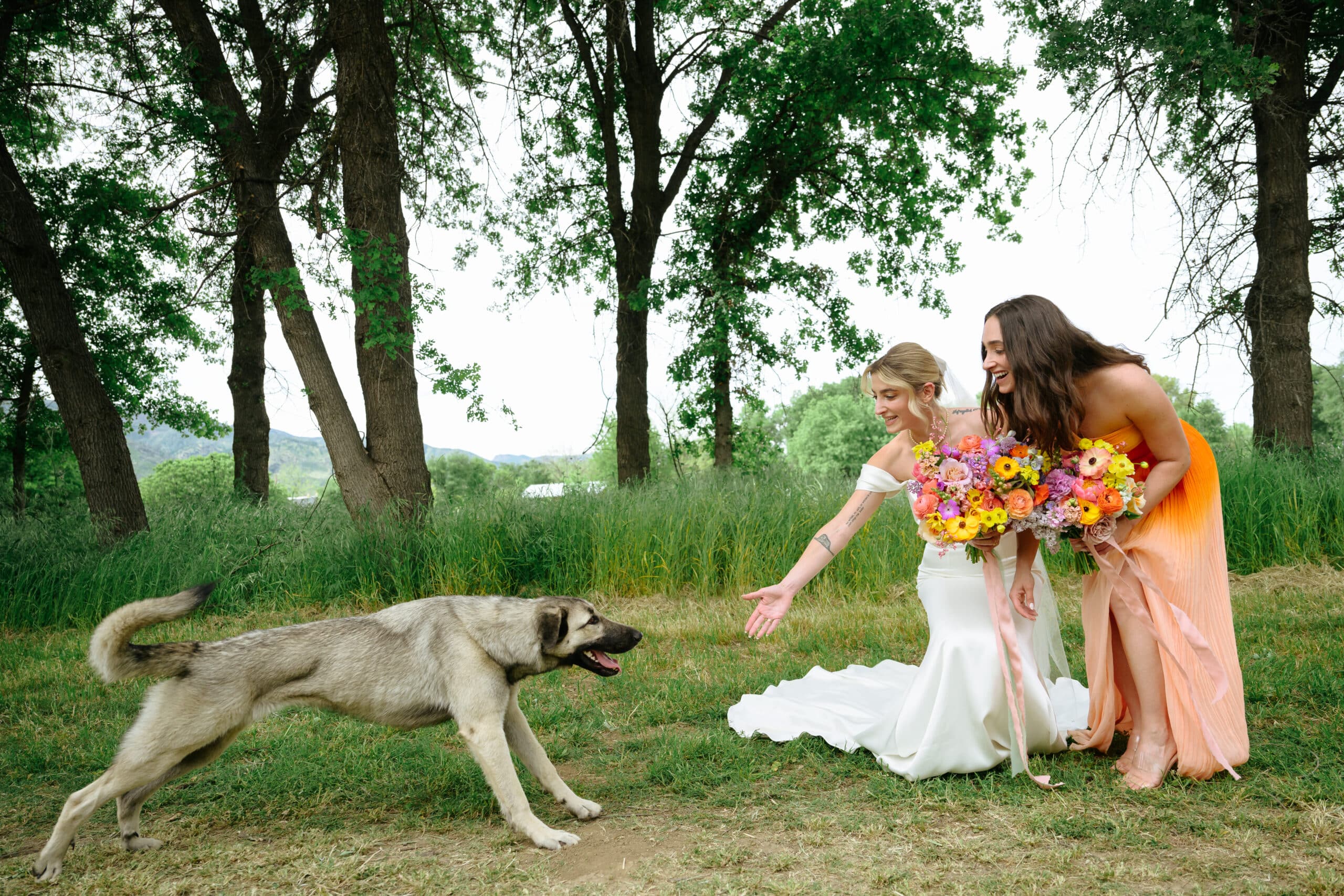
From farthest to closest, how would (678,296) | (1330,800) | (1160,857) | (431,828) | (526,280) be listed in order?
(526,280)
(678,296)
(431,828)
(1330,800)
(1160,857)

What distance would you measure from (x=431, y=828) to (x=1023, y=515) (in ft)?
11.1

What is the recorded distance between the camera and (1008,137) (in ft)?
57.0

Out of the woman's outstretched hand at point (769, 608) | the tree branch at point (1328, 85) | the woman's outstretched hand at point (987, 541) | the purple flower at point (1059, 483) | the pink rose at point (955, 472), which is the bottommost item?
the woman's outstretched hand at point (769, 608)

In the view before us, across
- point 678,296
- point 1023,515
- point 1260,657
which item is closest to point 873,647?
point 1260,657

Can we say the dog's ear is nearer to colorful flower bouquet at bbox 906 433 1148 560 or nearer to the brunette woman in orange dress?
colorful flower bouquet at bbox 906 433 1148 560

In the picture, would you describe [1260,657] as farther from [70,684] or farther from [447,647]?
[70,684]

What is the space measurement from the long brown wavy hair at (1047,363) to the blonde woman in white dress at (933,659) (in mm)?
560

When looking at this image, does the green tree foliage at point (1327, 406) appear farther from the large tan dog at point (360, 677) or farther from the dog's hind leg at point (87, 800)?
the dog's hind leg at point (87, 800)

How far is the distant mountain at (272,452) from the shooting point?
83.7ft

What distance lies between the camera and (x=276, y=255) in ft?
37.9

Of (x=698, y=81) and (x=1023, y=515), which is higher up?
(x=698, y=81)

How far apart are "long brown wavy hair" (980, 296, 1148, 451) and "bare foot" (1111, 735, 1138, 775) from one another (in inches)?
64.2

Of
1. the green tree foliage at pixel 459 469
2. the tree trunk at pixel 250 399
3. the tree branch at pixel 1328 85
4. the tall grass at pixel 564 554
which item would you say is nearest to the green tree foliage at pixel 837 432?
the green tree foliage at pixel 459 469

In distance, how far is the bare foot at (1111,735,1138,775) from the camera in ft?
15.6
